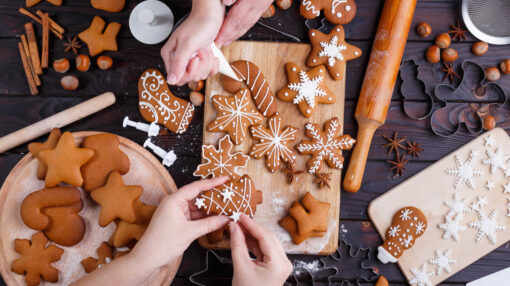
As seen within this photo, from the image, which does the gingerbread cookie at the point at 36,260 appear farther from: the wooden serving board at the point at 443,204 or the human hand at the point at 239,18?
the wooden serving board at the point at 443,204

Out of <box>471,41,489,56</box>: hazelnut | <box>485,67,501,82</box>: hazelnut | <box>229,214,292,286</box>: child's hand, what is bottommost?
<box>229,214,292,286</box>: child's hand

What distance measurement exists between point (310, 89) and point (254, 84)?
0.69 ft

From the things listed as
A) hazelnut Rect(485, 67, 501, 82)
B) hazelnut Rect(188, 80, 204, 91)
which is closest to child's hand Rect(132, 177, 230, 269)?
hazelnut Rect(188, 80, 204, 91)

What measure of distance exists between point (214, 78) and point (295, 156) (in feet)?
1.42

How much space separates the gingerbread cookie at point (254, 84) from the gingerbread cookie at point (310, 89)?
0.05 m

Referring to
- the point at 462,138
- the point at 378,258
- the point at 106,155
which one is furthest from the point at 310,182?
the point at 106,155

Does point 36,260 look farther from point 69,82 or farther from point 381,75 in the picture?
point 381,75

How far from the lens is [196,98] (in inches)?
58.3

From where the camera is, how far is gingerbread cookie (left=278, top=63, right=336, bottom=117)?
146 cm

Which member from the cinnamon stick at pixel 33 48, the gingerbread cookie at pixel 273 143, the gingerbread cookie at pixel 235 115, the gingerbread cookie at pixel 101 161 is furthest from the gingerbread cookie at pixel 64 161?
the gingerbread cookie at pixel 273 143

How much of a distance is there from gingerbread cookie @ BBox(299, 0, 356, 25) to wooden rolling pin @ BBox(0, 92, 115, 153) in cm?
82

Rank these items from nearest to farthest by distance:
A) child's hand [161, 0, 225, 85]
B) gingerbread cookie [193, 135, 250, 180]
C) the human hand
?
child's hand [161, 0, 225, 85]
the human hand
gingerbread cookie [193, 135, 250, 180]

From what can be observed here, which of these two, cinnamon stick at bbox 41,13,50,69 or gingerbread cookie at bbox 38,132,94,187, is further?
cinnamon stick at bbox 41,13,50,69

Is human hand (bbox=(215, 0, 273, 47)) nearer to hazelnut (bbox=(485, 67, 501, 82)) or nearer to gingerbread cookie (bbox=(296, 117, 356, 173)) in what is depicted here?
gingerbread cookie (bbox=(296, 117, 356, 173))
